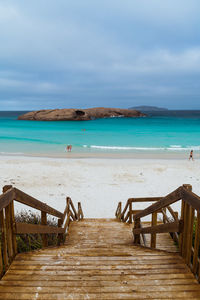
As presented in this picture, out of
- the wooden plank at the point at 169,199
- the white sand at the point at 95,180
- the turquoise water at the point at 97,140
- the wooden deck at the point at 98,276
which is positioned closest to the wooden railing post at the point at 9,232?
the wooden deck at the point at 98,276

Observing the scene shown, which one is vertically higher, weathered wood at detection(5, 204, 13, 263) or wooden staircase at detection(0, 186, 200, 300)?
weathered wood at detection(5, 204, 13, 263)

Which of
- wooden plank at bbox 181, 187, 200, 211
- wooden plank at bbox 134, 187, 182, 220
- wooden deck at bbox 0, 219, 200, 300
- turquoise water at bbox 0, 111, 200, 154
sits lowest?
turquoise water at bbox 0, 111, 200, 154

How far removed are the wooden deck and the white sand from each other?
690cm

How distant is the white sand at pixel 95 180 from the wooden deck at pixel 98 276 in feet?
22.6

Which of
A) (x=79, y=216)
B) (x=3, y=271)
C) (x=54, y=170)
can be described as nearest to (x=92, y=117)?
(x=54, y=170)

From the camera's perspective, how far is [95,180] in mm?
14461

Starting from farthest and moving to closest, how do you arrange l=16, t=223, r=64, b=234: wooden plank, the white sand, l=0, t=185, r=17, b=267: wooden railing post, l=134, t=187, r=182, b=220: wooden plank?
the white sand
l=134, t=187, r=182, b=220: wooden plank
l=16, t=223, r=64, b=234: wooden plank
l=0, t=185, r=17, b=267: wooden railing post

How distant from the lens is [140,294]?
2.42m

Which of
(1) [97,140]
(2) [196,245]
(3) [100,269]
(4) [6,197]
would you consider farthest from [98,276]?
(1) [97,140]

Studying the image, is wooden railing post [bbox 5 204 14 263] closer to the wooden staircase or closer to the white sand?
the wooden staircase

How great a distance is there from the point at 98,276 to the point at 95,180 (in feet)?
38.4

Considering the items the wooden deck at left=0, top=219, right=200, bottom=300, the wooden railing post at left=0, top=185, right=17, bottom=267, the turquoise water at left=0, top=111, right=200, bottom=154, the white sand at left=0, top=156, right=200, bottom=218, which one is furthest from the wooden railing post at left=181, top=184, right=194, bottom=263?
the turquoise water at left=0, top=111, right=200, bottom=154

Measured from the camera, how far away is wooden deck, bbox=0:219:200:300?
242 cm

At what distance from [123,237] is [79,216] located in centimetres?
303
